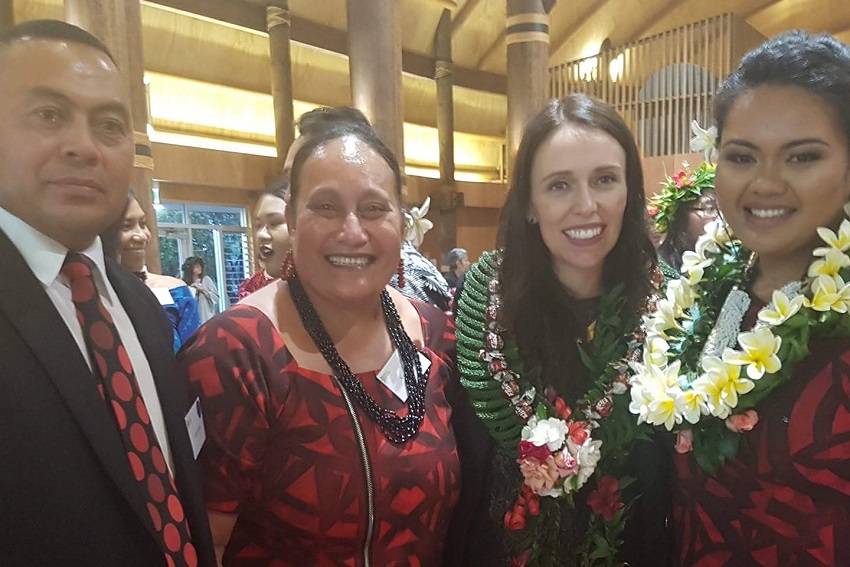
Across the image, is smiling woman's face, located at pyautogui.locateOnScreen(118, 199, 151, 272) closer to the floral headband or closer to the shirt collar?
the shirt collar

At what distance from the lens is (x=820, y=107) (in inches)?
49.4

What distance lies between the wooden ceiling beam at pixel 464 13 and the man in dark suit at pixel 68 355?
10.2 metres

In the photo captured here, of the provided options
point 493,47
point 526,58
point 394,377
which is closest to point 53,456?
point 394,377

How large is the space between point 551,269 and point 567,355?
10.2 inches

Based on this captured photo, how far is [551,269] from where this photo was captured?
185 centimetres

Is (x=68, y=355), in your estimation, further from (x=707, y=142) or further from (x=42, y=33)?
(x=707, y=142)

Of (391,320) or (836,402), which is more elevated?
(391,320)

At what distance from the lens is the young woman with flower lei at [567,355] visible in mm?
1586

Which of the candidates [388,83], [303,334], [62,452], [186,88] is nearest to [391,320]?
[303,334]

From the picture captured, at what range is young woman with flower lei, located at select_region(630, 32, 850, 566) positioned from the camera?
4.00 ft

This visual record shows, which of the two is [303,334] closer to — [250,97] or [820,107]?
[820,107]

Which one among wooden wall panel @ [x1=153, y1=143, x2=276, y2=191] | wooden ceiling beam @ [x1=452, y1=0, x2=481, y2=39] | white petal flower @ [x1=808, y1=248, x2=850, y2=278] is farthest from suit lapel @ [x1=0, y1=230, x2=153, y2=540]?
wooden ceiling beam @ [x1=452, y1=0, x2=481, y2=39]

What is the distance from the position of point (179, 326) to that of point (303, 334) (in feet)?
5.85

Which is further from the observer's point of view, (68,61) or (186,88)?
(186,88)
